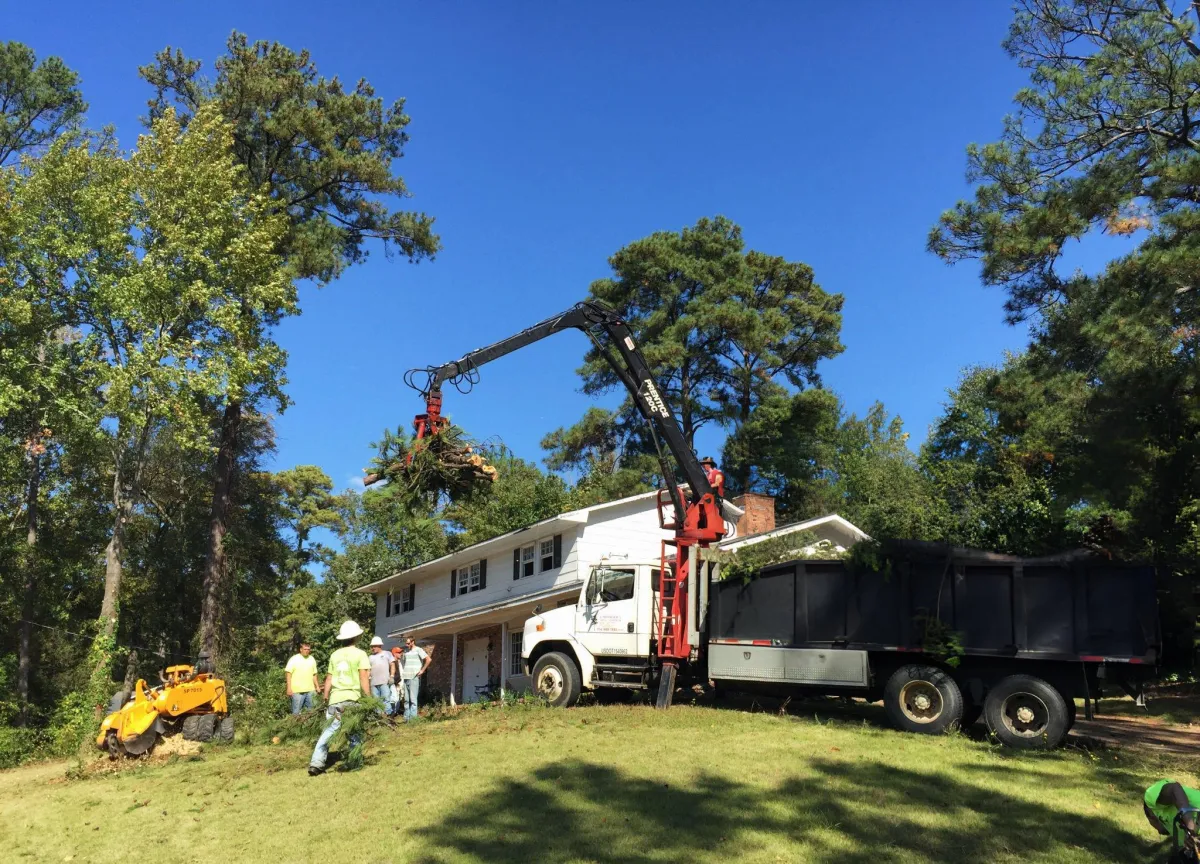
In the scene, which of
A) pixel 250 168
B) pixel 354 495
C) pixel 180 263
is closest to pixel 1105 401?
pixel 180 263

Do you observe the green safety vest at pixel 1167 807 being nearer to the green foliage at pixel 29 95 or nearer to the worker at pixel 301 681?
the worker at pixel 301 681

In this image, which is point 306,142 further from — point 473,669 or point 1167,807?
point 1167,807

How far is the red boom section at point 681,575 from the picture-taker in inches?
554

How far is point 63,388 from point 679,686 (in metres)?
18.1

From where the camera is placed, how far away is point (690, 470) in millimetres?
16125

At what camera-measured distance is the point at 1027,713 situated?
1105 centimetres

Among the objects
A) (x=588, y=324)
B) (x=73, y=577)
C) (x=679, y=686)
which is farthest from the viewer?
(x=73, y=577)

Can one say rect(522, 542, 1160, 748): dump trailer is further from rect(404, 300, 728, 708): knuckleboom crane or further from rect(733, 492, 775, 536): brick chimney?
rect(733, 492, 775, 536): brick chimney

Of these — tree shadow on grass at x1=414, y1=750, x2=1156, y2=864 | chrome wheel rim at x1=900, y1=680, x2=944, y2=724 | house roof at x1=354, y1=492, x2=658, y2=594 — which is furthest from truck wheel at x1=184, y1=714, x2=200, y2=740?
chrome wheel rim at x1=900, y1=680, x2=944, y2=724

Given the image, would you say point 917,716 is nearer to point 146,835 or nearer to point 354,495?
point 146,835

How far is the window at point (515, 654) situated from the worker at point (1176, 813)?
75.4ft

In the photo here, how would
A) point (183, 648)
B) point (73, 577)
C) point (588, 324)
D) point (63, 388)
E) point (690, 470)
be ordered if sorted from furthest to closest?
point (183, 648) < point (73, 577) < point (63, 388) < point (588, 324) < point (690, 470)

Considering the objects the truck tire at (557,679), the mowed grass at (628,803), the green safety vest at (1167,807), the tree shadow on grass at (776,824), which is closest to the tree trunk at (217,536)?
the mowed grass at (628,803)

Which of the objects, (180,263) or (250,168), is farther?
(250,168)
